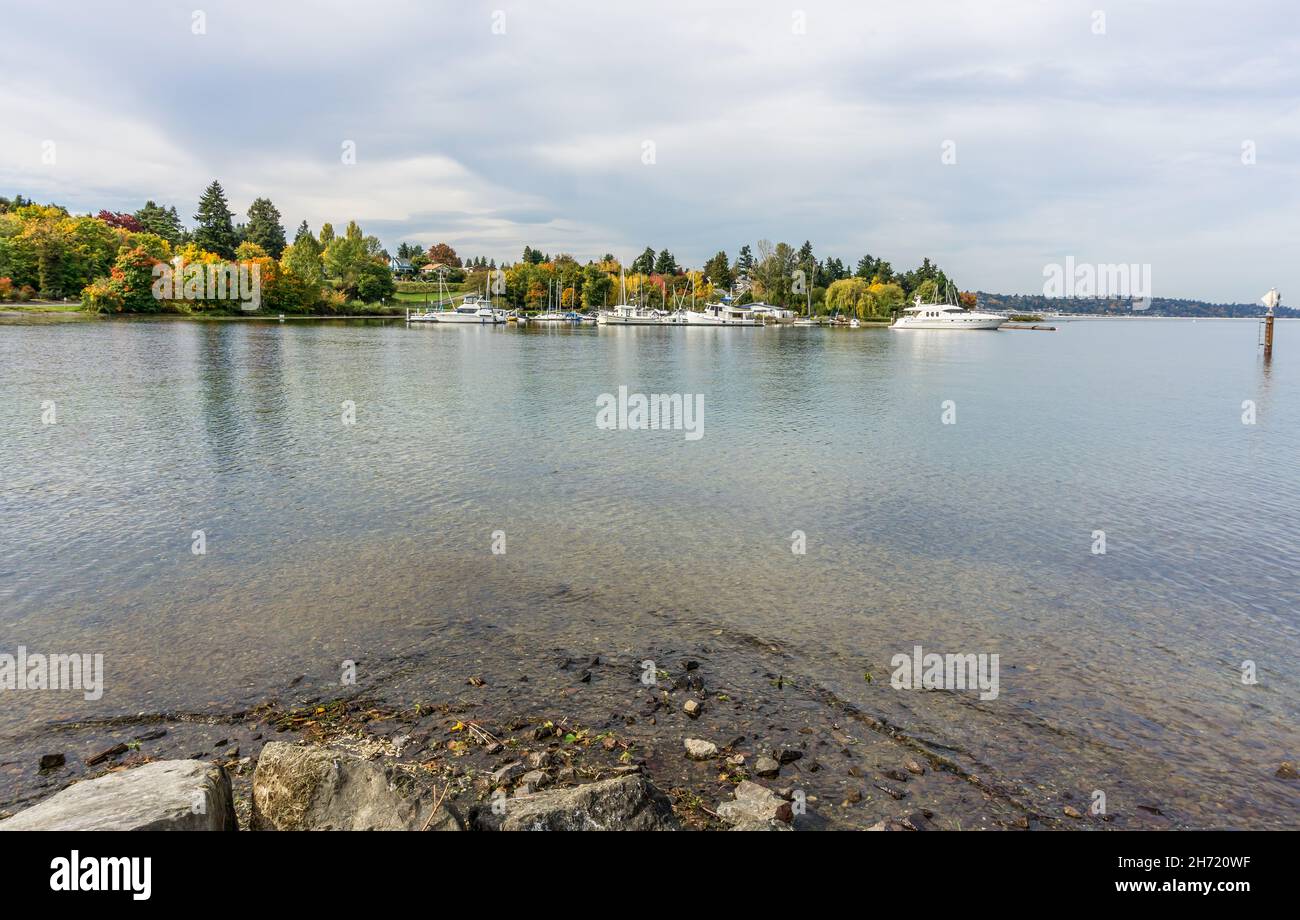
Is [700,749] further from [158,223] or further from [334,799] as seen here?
[158,223]

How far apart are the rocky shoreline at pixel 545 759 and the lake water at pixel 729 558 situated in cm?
72

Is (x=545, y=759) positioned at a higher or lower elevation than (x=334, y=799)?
lower

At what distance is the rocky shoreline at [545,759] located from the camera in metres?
6.85

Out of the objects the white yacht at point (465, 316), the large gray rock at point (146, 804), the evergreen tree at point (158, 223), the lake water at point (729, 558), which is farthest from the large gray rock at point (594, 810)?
the evergreen tree at point (158, 223)

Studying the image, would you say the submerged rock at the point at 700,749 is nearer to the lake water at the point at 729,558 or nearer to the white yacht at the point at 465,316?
the lake water at the point at 729,558

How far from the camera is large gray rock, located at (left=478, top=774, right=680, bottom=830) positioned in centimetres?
673

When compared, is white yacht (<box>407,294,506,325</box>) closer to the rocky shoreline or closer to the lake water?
the lake water

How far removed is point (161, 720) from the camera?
9742 millimetres

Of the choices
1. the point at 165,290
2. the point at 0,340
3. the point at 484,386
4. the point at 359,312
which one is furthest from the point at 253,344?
the point at 359,312

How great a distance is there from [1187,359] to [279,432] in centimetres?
11417

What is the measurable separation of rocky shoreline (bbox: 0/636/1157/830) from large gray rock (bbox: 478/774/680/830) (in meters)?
0.02

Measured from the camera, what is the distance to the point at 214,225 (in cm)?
17462

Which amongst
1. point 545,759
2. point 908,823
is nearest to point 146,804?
point 545,759

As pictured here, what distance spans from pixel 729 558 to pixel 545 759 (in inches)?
346
